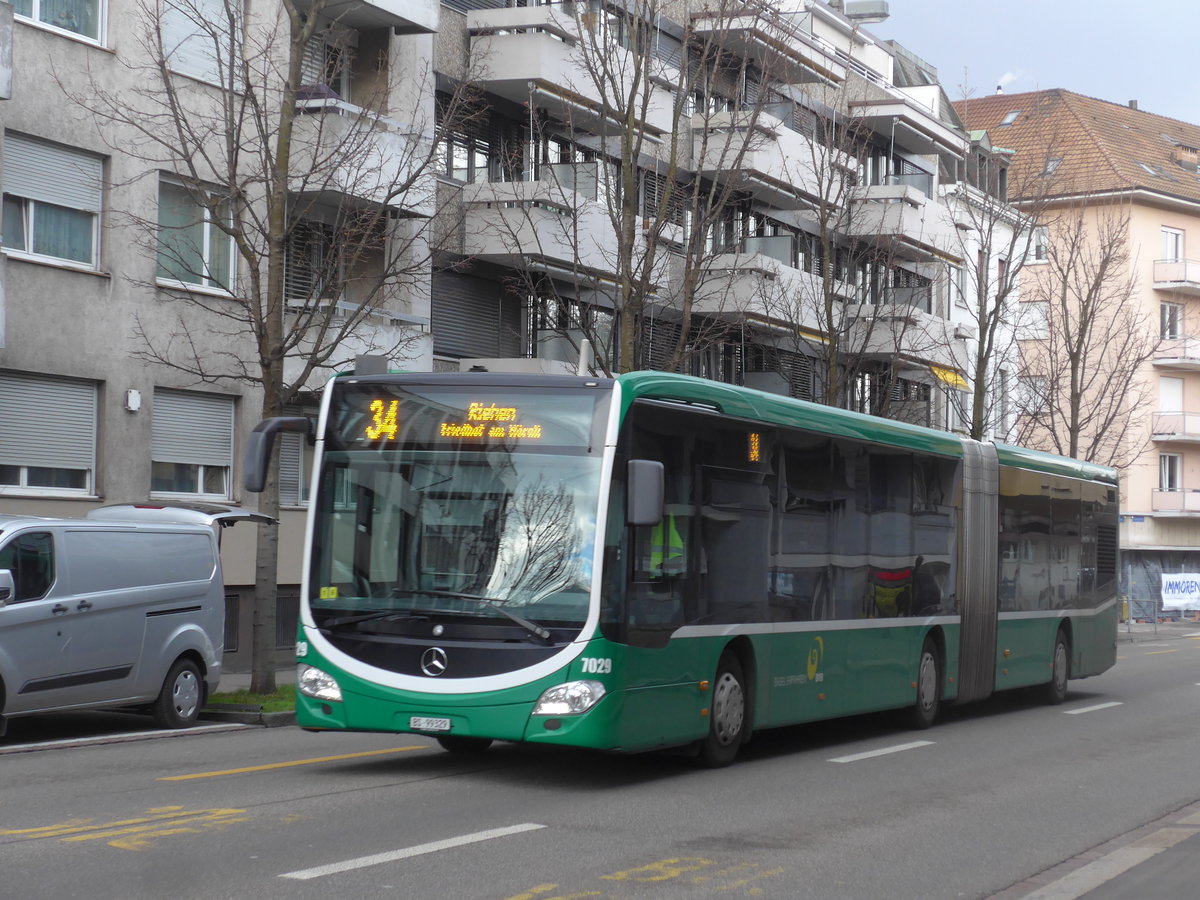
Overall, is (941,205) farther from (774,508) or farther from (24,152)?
(774,508)

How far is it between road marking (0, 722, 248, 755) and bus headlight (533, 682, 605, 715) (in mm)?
5171

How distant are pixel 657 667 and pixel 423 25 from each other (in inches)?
738

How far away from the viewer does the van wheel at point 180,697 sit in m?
16.3

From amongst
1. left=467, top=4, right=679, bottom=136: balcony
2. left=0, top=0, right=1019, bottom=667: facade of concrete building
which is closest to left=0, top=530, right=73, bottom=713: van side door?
left=0, top=0, right=1019, bottom=667: facade of concrete building

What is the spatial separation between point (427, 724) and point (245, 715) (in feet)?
21.4

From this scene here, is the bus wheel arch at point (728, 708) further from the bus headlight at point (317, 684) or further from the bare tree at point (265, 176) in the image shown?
the bare tree at point (265, 176)

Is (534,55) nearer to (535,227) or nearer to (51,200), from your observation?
(535,227)

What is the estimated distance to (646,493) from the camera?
11109 millimetres

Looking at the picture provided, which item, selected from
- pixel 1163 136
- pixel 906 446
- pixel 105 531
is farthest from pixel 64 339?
pixel 1163 136

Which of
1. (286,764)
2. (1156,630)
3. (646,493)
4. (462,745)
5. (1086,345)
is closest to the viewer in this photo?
(646,493)

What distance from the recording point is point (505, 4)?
3366cm

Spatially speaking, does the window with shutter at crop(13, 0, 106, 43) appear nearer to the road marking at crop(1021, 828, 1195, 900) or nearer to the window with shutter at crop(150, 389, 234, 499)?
the window with shutter at crop(150, 389, 234, 499)

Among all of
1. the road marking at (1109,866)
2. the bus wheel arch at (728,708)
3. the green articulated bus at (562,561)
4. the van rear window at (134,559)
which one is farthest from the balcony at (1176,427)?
the road marking at (1109,866)

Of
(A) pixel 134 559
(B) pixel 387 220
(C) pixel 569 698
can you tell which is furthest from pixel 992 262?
(C) pixel 569 698
